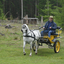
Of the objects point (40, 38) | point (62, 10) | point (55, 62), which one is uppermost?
point (62, 10)

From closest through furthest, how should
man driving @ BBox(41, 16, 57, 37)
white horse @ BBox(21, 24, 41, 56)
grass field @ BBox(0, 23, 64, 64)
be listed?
grass field @ BBox(0, 23, 64, 64)
white horse @ BBox(21, 24, 41, 56)
man driving @ BBox(41, 16, 57, 37)

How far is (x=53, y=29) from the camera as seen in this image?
364 inches

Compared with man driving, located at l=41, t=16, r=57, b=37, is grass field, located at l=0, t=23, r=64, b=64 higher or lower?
lower

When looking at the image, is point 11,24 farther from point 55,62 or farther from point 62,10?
point 55,62

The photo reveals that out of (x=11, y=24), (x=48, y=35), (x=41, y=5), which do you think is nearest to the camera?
(x=48, y=35)

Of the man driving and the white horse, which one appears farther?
the man driving

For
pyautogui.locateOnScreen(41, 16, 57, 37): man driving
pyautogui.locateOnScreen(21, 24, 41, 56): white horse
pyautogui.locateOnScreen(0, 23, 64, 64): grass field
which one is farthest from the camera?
pyautogui.locateOnScreen(41, 16, 57, 37): man driving

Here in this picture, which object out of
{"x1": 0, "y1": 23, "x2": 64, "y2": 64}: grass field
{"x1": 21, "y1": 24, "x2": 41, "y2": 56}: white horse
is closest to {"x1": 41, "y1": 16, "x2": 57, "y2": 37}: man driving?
{"x1": 21, "y1": 24, "x2": 41, "y2": 56}: white horse

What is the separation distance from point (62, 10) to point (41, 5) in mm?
23174

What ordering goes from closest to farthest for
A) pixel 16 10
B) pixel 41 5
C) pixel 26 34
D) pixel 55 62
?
1. pixel 55 62
2. pixel 26 34
3. pixel 41 5
4. pixel 16 10

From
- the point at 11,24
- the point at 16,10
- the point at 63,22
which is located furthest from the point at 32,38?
the point at 16,10

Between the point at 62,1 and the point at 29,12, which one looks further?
the point at 29,12

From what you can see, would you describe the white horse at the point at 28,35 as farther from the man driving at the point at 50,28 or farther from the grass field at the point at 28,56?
the man driving at the point at 50,28

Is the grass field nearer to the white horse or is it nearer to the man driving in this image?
the white horse
